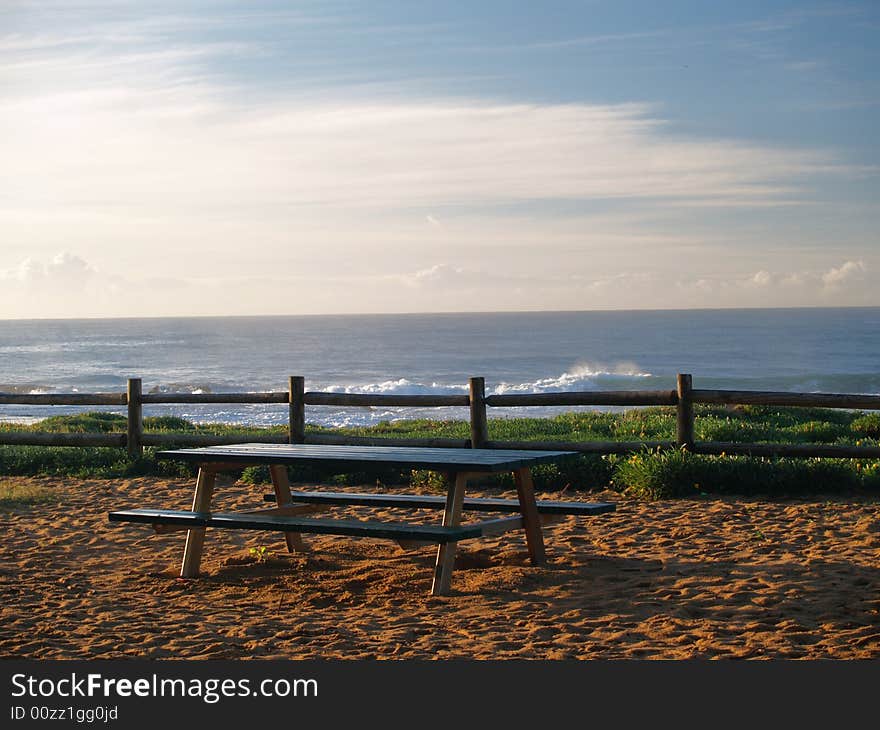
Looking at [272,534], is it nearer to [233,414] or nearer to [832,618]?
[832,618]

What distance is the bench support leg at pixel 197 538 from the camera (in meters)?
6.96

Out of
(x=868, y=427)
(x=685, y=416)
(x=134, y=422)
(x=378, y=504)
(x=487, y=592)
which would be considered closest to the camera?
(x=487, y=592)

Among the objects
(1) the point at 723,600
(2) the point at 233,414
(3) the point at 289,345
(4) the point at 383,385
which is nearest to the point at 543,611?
(1) the point at 723,600

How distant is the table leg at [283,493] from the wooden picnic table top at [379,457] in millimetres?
322

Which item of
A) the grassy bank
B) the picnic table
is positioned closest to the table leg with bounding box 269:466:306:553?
the picnic table

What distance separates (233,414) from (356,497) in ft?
84.9

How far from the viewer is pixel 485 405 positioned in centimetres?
1122

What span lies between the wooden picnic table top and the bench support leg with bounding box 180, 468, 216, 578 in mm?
266

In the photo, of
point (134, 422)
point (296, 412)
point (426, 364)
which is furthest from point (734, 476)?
point (426, 364)

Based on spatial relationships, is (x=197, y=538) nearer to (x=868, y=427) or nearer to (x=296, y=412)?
(x=296, y=412)

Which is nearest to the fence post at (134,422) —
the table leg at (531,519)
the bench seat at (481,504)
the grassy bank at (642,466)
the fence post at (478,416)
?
the grassy bank at (642,466)

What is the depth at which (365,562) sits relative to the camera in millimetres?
7266

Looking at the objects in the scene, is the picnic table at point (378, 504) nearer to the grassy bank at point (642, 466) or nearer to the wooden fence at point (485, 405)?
the grassy bank at point (642, 466)

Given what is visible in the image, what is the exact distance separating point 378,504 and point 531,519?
3.79ft
